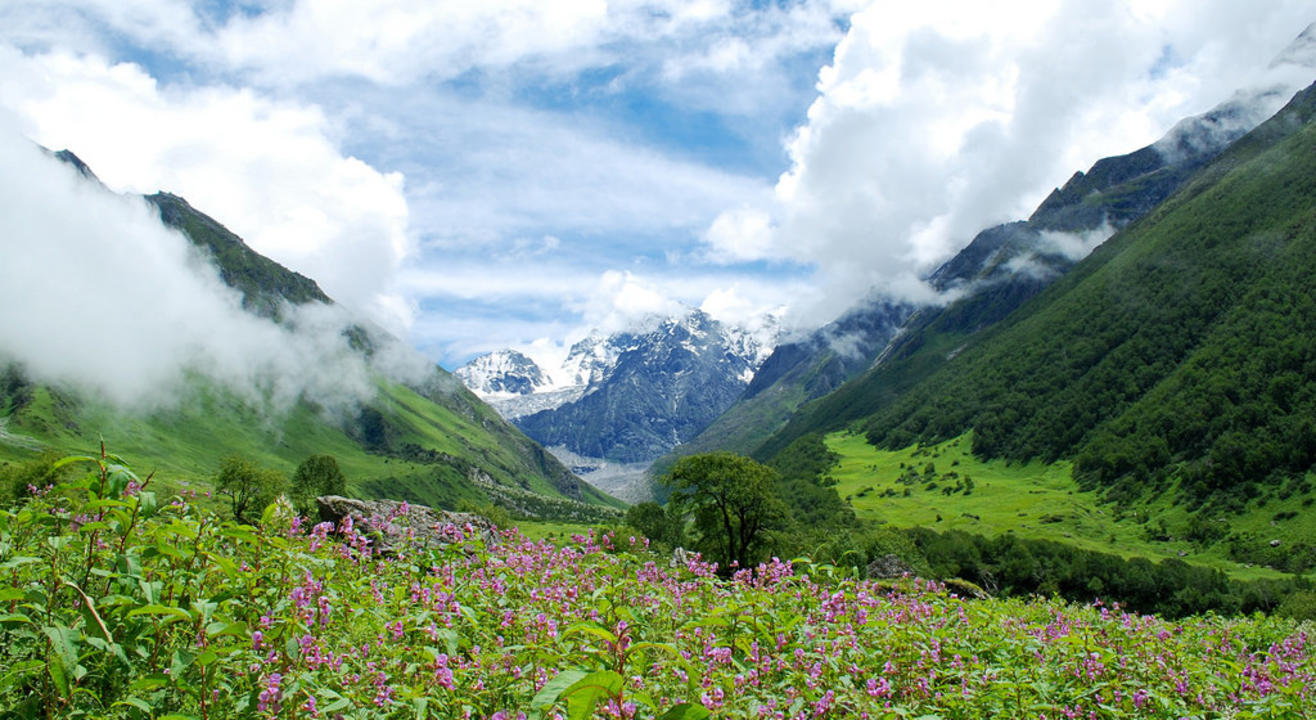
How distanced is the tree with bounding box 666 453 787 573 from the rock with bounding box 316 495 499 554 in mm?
29031

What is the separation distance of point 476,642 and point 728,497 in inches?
2174

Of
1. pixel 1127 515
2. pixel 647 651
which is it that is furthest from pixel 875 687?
pixel 1127 515

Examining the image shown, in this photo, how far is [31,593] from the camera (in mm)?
4773

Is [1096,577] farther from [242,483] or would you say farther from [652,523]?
[242,483]

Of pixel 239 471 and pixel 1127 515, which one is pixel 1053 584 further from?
pixel 239 471

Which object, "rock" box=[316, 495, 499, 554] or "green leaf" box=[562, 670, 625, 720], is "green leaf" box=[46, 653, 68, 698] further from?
"rock" box=[316, 495, 499, 554]

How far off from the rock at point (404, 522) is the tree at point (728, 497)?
29031mm

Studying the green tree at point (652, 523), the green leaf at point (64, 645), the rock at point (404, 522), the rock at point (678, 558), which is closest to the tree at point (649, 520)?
the green tree at point (652, 523)

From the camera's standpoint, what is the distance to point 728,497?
6078 centimetres

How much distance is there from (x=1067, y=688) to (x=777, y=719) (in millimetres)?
4853

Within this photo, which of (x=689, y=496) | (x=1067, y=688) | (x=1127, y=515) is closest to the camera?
(x=1067, y=688)

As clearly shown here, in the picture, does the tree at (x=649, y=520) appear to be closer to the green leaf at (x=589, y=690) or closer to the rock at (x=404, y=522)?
the rock at (x=404, y=522)

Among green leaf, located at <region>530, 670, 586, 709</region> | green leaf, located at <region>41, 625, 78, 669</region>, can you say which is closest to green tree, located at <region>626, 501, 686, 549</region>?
green leaf, located at <region>41, 625, 78, 669</region>

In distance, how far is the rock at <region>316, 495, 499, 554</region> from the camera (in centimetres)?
1079
